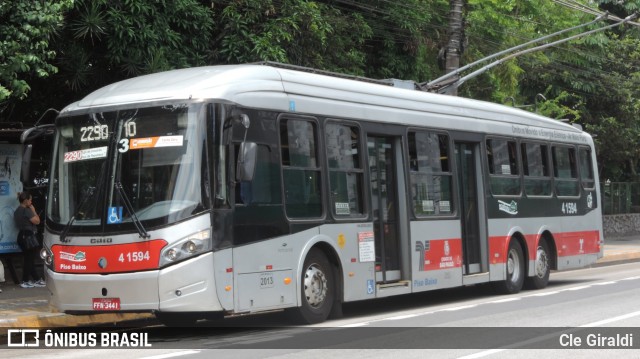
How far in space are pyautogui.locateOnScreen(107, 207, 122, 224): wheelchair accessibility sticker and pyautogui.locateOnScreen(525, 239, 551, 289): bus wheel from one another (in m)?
10.2

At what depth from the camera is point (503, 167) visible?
18.2 metres

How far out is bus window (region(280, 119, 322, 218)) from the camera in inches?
502

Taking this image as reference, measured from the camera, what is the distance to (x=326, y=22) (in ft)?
70.5

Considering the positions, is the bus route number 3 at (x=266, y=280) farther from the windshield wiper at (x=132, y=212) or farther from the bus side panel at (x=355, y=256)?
the windshield wiper at (x=132, y=212)

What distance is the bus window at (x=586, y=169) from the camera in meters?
21.4

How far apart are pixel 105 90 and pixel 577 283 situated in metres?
12.0

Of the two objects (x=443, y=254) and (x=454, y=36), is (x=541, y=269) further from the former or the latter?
(x=454, y=36)

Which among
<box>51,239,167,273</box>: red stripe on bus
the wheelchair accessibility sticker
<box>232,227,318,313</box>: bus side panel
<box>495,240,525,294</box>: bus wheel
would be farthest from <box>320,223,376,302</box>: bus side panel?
<box>495,240,525,294</box>: bus wheel

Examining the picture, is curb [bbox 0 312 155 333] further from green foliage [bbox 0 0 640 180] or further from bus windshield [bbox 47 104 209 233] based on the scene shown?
green foliage [bbox 0 0 640 180]

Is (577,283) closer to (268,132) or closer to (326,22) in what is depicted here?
(326,22)

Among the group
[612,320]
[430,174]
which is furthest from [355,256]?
[612,320]

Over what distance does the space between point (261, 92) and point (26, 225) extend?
7402 mm

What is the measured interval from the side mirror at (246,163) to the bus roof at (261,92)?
2.36ft

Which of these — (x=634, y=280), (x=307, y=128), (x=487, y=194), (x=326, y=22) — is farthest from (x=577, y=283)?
(x=307, y=128)
